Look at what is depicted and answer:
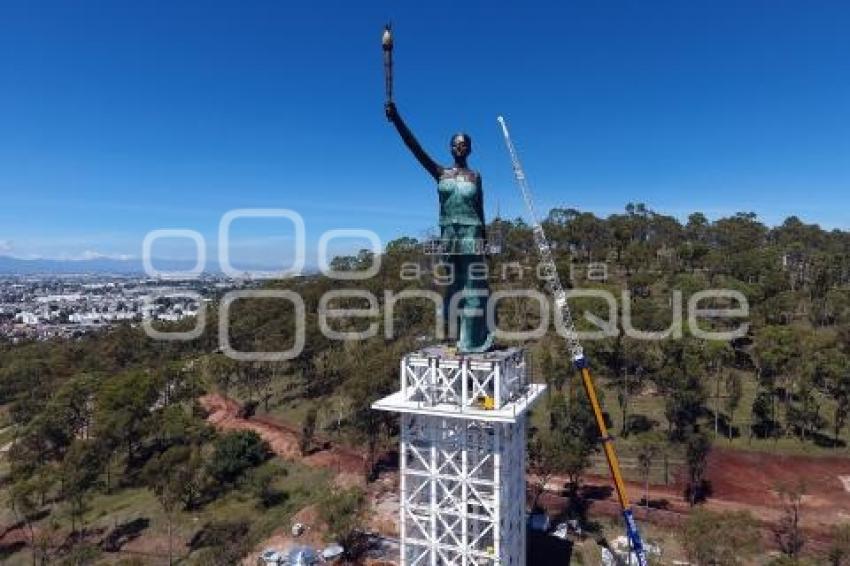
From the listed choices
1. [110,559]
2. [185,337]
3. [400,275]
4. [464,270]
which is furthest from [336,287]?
[464,270]

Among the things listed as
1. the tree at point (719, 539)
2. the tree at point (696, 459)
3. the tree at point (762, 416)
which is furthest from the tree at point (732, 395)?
the tree at point (719, 539)

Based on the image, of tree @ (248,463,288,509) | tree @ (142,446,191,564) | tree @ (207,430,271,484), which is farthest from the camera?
tree @ (207,430,271,484)

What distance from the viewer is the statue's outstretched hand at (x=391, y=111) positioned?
1861cm

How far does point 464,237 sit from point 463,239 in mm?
74

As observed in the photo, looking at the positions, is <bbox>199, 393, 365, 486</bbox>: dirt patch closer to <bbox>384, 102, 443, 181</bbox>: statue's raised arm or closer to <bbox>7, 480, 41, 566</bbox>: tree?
<bbox>7, 480, 41, 566</bbox>: tree

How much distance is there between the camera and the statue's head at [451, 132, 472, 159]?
20.4 meters

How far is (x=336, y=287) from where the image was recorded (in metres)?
97.3

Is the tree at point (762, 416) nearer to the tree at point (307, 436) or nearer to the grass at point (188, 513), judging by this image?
the grass at point (188, 513)

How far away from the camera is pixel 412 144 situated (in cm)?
1977

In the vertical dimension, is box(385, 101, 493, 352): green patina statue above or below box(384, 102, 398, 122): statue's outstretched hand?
below

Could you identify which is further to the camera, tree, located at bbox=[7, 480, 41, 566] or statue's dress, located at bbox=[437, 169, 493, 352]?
tree, located at bbox=[7, 480, 41, 566]

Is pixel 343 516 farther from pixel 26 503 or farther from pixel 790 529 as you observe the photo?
pixel 790 529

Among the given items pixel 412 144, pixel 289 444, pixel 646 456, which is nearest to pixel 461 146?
pixel 412 144

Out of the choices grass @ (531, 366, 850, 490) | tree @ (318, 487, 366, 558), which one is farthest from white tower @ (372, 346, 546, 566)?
grass @ (531, 366, 850, 490)
